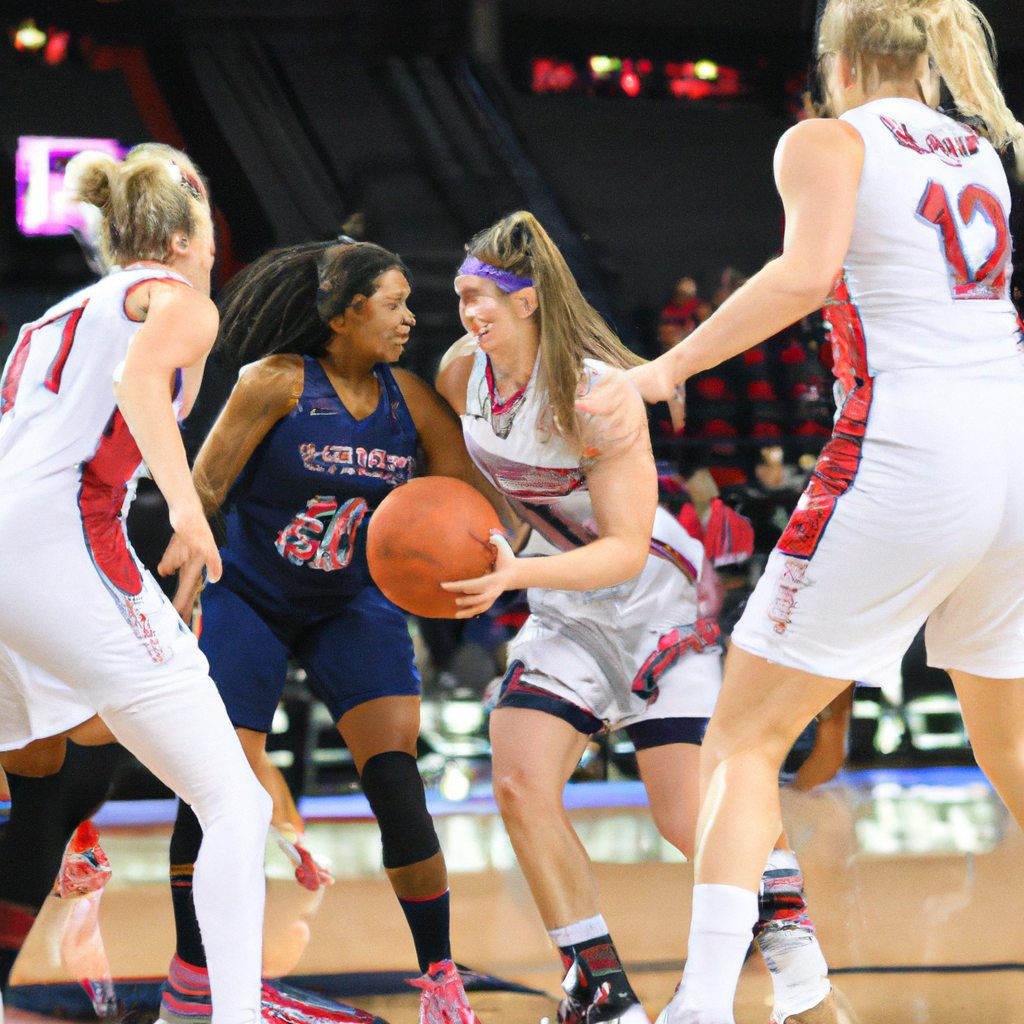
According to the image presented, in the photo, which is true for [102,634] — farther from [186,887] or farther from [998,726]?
[998,726]

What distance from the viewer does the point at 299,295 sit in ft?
8.70

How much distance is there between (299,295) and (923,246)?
1.30 m

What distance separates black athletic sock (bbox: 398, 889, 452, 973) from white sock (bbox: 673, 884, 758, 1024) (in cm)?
63

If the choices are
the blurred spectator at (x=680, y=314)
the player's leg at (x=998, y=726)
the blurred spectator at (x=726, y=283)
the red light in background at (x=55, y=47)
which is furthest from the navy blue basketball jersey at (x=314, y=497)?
the blurred spectator at (x=726, y=283)

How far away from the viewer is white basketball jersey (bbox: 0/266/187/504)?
2004 mm

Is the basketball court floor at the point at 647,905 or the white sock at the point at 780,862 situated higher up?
the white sock at the point at 780,862

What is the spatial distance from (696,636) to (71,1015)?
1.40 metres

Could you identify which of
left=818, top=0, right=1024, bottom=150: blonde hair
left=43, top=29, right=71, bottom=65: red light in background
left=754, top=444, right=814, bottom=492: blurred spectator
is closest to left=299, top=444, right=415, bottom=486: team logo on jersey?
left=818, top=0, right=1024, bottom=150: blonde hair

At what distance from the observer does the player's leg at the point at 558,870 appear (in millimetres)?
2186

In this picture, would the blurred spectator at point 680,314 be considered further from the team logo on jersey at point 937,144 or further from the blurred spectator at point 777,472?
the team logo on jersey at point 937,144

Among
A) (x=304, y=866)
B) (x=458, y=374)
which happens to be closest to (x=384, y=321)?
(x=458, y=374)

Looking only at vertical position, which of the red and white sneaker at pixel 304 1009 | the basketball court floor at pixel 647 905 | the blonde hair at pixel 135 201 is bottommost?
the basketball court floor at pixel 647 905

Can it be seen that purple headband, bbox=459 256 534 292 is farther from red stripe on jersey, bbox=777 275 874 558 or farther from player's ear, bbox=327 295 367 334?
red stripe on jersey, bbox=777 275 874 558

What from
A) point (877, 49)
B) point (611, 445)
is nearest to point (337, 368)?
point (611, 445)
